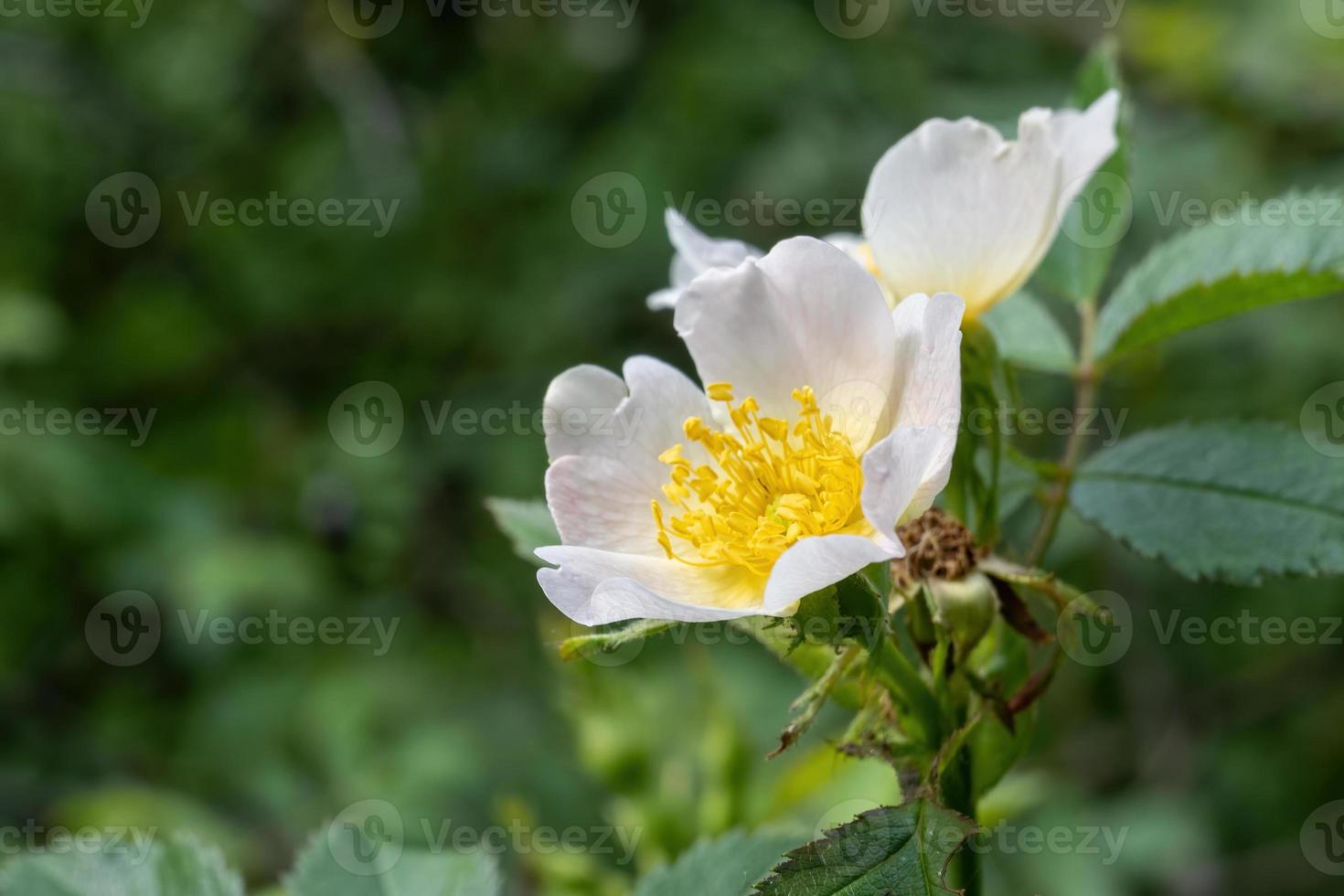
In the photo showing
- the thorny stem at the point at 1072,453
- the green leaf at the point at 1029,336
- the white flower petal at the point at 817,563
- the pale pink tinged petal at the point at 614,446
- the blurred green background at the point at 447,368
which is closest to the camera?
the white flower petal at the point at 817,563

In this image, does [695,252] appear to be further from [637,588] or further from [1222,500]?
[1222,500]

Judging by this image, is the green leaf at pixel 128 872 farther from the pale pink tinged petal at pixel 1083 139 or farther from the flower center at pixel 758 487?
the pale pink tinged petal at pixel 1083 139

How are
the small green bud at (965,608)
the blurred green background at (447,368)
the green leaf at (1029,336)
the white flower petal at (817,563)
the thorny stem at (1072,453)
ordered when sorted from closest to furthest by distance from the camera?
the white flower petal at (817,563), the small green bud at (965,608), the thorny stem at (1072,453), the green leaf at (1029,336), the blurred green background at (447,368)

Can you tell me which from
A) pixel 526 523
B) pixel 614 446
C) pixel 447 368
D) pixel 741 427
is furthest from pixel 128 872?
pixel 447 368

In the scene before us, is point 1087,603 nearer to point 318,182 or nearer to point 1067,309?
point 1067,309

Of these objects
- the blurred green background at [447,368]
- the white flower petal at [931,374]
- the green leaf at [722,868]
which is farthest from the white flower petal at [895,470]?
the blurred green background at [447,368]

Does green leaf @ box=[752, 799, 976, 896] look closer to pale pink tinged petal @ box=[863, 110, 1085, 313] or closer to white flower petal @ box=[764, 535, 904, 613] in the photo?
white flower petal @ box=[764, 535, 904, 613]
